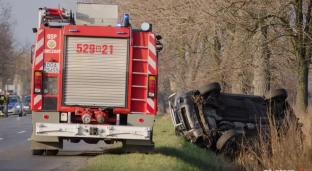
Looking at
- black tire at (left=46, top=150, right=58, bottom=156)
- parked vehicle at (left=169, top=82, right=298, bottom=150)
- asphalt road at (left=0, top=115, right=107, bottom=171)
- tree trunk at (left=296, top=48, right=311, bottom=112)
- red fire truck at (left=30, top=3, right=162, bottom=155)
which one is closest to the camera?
asphalt road at (left=0, top=115, right=107, bottom=171)

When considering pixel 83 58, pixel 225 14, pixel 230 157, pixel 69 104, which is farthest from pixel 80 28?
pixel 225 14

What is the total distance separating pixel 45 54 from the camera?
15.8 m

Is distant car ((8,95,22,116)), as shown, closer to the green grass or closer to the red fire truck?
the green grass

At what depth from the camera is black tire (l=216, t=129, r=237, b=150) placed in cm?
1800

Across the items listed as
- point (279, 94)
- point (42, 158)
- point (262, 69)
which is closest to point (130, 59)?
point (42, 158)

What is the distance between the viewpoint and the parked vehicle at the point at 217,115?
18609mm

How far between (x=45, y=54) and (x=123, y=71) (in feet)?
5.46

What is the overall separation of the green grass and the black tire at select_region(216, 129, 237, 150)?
1.08ft

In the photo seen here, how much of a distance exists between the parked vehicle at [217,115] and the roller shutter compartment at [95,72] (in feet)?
11.2

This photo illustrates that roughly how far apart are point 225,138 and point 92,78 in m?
4.00

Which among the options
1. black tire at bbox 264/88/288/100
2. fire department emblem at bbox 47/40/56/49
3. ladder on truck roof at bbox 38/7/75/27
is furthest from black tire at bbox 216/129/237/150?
fire department emblem at bbox 47/40/56/49

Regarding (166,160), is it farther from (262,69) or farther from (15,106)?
(15,106)

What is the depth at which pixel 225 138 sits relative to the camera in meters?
18.0

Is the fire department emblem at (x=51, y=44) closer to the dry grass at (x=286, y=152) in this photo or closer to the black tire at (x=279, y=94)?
the dry grass at (x=286, y=152)
